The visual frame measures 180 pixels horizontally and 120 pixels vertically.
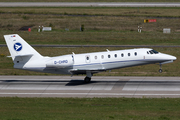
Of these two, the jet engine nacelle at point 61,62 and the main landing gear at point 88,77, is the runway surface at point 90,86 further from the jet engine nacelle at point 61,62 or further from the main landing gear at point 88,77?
the jet engine nacelle at point 61,62

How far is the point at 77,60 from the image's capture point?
34719mm

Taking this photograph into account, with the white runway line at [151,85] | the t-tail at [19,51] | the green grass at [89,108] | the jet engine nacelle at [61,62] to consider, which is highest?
the t-tail at [19,51]

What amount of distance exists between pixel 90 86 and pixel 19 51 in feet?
29.0

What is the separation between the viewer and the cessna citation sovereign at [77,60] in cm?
3438

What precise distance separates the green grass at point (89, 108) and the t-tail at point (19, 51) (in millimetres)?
7637

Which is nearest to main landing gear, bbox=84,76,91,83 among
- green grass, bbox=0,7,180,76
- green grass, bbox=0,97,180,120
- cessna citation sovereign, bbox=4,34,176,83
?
cessna citation sovereign, bbox=4,34,176,83

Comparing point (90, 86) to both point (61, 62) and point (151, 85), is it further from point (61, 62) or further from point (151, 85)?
point (151, 85)

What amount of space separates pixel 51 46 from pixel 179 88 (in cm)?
3557

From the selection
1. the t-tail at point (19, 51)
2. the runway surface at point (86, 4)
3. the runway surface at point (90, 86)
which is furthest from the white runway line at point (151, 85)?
the runway surface at point (86, 4)

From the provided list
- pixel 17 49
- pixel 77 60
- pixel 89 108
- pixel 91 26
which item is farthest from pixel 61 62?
pixel 91 26

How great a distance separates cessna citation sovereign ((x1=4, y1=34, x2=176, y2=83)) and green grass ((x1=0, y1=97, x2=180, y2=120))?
7588mm

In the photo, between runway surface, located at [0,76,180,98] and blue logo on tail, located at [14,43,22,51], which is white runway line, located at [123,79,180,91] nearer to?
runway surface, located at [0,76,180,98]

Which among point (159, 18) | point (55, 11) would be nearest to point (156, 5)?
point (159, 18)

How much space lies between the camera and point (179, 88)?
3162cm
